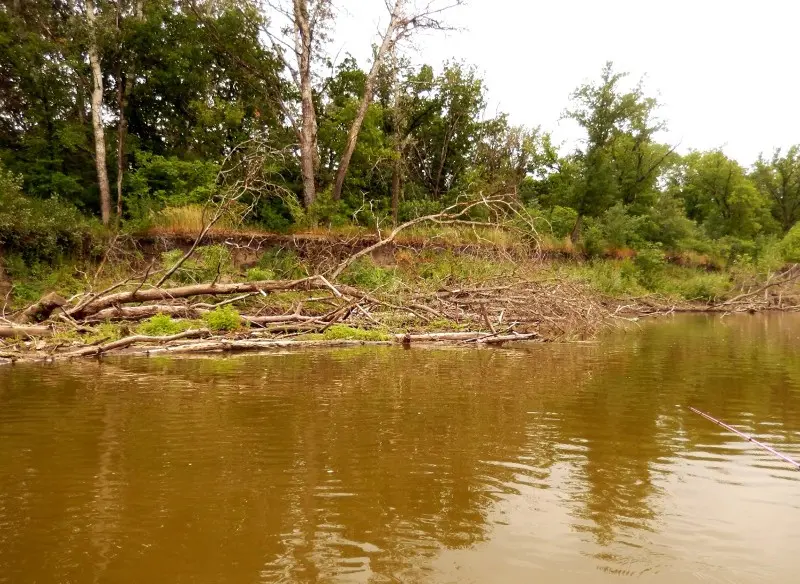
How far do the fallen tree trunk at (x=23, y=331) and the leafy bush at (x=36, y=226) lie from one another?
28.0 feet

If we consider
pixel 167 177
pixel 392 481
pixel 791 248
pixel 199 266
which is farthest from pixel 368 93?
pixel 791 248

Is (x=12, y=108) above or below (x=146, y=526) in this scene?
above

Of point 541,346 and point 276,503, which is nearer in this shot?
point 276,503

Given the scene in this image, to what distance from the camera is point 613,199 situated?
34812 mm

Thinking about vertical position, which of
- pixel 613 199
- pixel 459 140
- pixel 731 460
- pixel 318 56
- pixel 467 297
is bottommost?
pixel 731 460

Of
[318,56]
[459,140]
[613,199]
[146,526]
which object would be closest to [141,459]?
[146,526]

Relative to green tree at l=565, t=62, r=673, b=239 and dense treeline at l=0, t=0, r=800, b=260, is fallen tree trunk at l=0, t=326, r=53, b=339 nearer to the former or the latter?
dense treeline at l=0, t=0, r=800, b=260

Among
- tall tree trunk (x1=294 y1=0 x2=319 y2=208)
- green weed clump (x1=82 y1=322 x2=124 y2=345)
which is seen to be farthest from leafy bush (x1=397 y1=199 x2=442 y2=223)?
green weed clump (x1=82 y1=322 x2=124 y2=345)

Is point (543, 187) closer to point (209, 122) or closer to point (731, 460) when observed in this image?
point (209, 122)

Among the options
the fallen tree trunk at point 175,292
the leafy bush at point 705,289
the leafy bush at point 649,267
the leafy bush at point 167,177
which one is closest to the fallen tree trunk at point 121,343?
the fallen tree trunk at point 175,292

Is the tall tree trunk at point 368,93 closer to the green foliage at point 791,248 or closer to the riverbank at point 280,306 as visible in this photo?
the riverbank at point 280,306

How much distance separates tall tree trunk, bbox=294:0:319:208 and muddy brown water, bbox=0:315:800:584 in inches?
649

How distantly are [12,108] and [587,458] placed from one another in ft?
90.1

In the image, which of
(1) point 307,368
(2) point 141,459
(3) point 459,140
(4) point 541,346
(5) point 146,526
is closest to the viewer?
(5) point 146,526
